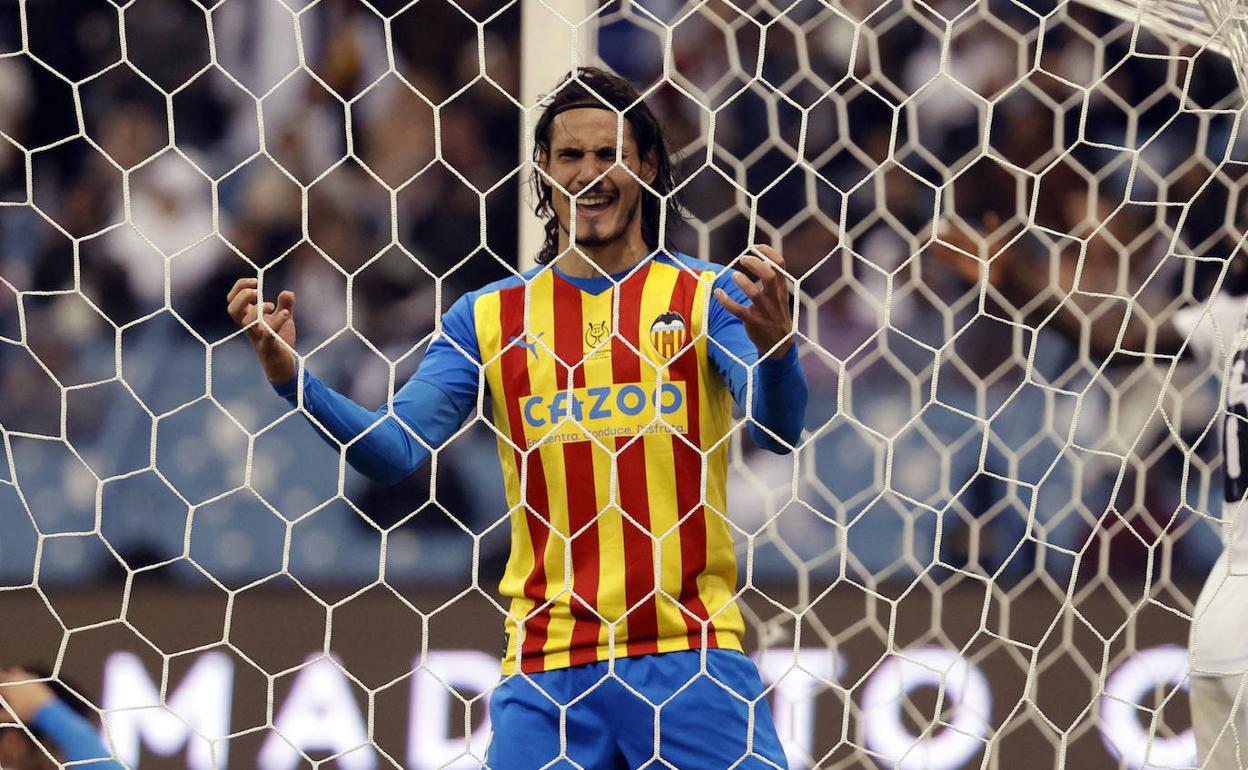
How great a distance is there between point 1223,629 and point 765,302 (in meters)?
0.82

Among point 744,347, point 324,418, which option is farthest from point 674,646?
point 324,418

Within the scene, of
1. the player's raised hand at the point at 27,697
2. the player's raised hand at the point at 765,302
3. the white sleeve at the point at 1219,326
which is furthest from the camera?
the player's raised hand at the point at 27,697

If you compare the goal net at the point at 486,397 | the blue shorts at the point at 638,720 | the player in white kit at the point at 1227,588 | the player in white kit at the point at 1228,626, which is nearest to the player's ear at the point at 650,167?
the player in white kit at the point at 1227,588

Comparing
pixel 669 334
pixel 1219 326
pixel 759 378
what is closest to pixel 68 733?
pixel 669 334

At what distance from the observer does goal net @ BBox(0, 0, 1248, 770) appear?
2.60 meters

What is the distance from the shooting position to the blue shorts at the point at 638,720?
1506mm

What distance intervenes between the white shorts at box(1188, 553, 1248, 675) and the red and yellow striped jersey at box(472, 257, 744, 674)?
0.62 m

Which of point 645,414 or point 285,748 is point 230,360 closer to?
point 285,748

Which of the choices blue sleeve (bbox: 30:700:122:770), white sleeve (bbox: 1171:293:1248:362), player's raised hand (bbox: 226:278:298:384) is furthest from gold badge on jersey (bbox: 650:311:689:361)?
blue sleeve (bbox: 30:700:122:770)

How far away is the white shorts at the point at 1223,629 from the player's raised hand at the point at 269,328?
1055 millimetres

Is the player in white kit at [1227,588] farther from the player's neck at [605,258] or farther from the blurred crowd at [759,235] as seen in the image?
the blurred crowd at [759,235]

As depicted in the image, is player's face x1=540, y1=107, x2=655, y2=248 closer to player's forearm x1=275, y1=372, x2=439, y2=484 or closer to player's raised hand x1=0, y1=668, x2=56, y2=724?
player's forearm x1=275, y1=372, x2=439, y2=484

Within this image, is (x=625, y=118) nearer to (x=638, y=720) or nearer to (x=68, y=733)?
(x=638, y=720)

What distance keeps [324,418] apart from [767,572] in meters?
1.31
